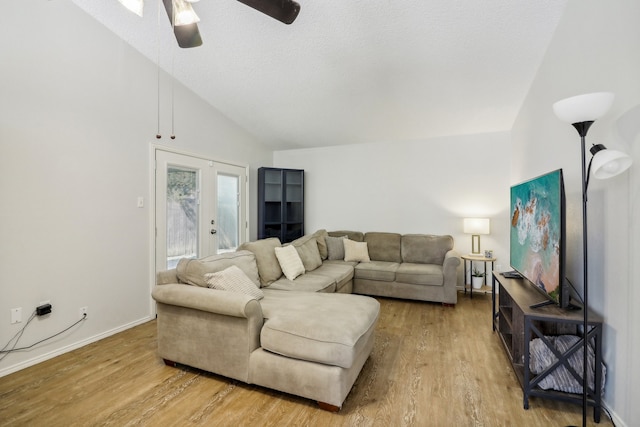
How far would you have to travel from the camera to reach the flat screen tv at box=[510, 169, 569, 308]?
1.76m

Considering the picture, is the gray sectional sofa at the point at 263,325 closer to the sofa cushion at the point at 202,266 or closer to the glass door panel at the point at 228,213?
the sofa cushion at the point at 202,266

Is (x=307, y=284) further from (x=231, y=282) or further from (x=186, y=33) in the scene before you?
(x=186, y=33)

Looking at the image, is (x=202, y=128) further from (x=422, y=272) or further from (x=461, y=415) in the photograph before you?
(x=461, y=415)

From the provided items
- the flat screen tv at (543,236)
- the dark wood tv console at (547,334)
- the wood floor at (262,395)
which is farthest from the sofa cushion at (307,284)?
the flat screen tv at (543,236)

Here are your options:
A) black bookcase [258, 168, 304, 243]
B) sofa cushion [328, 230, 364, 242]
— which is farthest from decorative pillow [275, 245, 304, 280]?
black bookcase [258, 168, 304, 243]

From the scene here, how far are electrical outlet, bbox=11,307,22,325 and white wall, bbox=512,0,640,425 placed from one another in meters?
3.93

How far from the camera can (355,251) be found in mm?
4453

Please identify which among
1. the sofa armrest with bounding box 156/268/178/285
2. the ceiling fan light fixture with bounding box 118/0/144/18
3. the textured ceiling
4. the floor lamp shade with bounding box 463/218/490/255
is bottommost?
the sofa armrest with bounding box 156/268/178/285

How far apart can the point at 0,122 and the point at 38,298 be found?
4.53 feet

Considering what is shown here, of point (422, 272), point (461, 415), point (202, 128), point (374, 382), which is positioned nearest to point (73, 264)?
point (202, 128)

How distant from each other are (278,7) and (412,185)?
3.64 meters

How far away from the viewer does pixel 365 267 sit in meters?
4.11

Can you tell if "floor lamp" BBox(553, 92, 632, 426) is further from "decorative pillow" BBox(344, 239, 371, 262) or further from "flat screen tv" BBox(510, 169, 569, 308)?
"decorative pillow" BBox(344, 239, 371, 262)

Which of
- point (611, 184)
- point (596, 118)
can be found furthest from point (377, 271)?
point (596, 118)
